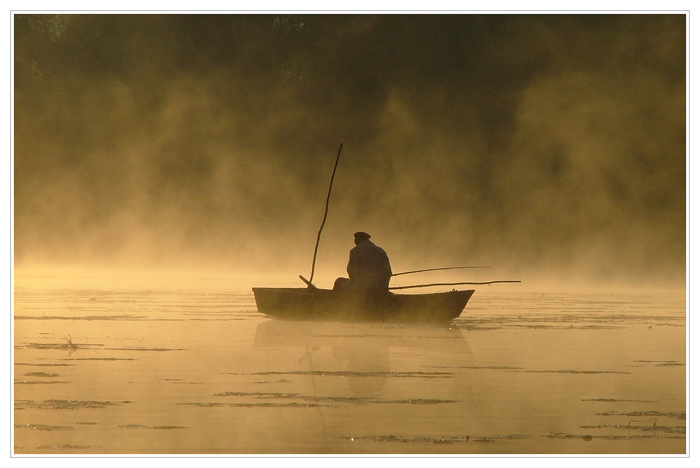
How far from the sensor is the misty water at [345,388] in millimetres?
4719

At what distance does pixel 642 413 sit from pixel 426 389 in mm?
1344

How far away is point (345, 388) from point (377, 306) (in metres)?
5.64

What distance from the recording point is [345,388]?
20.4 feet

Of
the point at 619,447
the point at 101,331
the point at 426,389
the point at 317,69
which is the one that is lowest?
the point at 619,447

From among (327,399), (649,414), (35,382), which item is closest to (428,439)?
(327,399)

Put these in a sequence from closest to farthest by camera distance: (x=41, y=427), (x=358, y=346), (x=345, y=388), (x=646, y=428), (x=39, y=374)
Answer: (x=41, y=427)
(x=646, y=428)
(x=345, y=388)
(x=39, y=374)
(x=358, y=346)

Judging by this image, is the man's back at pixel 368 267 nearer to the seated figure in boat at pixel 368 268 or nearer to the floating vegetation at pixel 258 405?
the seated figure in boat at pixel 368 268

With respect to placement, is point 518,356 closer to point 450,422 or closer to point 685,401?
point 685,401

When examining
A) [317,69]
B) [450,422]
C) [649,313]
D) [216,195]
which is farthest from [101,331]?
[216,195]

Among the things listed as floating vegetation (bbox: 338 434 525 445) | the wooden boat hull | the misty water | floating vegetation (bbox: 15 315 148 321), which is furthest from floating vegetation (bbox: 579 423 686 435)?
floating vegetation (bbox: 15 315 148 321)

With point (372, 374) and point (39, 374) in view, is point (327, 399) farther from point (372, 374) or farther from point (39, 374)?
point (39, 374)

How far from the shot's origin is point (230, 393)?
5980 millimetres

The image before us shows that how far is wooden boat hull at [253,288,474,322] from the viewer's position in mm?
11734

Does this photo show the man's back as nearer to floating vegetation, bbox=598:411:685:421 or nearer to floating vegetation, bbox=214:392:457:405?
floating vegetation, bbox=214:392:457:405
